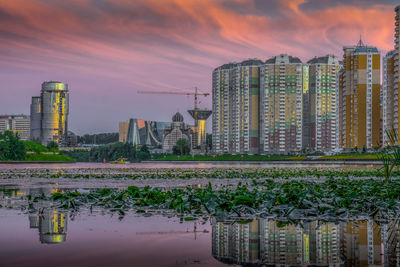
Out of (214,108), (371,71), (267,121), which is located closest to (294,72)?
(267,121)

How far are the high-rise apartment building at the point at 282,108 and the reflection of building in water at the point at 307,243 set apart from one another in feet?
534

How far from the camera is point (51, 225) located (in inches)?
384

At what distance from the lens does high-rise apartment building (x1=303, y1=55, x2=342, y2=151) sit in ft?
584

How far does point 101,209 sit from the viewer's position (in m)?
13.0

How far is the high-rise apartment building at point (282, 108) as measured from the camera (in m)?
172

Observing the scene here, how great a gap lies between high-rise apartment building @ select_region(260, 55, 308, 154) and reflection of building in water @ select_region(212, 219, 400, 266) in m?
163

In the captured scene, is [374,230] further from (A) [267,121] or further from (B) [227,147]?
(B) [227,147]

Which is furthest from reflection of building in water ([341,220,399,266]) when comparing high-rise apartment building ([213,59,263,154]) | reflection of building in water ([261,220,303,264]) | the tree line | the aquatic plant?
the tree line

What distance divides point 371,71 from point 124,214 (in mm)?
121725

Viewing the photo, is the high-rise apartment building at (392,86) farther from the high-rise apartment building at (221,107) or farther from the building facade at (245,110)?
the high-rise apartment building at (221,107)

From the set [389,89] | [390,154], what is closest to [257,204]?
[390,154]

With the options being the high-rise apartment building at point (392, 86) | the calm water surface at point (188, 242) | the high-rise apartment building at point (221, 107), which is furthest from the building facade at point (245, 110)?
the calm water surface at point (188, 242)

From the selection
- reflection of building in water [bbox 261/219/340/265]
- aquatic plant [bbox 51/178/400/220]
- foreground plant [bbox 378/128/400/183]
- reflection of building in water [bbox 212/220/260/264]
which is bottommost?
reflection of building in water [bbox 212/220/260/264]

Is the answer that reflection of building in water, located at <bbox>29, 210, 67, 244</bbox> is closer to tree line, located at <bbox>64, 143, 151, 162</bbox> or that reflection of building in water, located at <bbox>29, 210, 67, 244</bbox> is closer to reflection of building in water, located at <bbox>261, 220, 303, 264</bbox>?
reflection of building in water, located at <bbox>261, 220, 303, 264</bbox>
